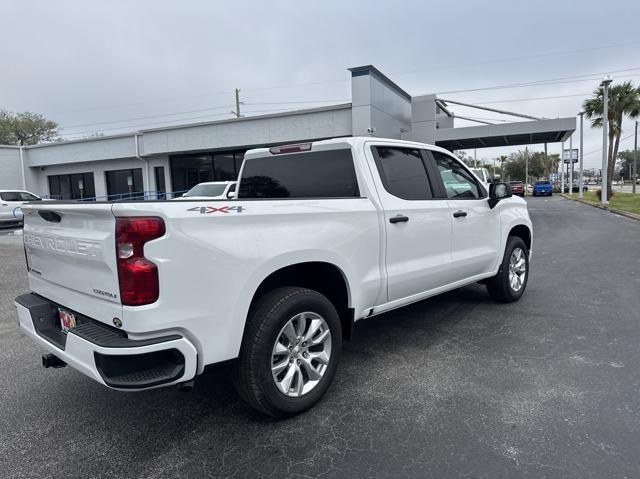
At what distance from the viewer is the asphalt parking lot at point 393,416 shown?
265 cm

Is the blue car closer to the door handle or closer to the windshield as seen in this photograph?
the windshield

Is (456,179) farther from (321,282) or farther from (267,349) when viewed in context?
→ (267,349)

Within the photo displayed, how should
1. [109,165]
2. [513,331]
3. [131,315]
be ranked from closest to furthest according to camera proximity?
[131,315] → [513,331] → [109,165]

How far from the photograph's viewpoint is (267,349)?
2891 millimetres

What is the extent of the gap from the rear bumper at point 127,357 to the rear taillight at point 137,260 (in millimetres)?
233

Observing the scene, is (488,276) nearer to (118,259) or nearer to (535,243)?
(118,259)

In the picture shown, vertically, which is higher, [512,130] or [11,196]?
[512,130]

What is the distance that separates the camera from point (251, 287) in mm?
2822

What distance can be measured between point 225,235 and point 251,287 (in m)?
0.37

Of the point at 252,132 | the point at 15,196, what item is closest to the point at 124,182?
the point at 15,196

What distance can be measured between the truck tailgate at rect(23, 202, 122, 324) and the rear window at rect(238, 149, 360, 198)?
6.32 feet

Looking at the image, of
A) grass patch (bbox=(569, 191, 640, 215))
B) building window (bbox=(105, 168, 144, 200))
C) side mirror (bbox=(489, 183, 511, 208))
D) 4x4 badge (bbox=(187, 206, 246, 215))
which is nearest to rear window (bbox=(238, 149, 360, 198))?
4x4 badge (bbox=(187, 206, 246, 215))

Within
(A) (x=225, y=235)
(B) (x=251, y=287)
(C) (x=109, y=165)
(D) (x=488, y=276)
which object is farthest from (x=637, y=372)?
(C) (x=109, y=165)

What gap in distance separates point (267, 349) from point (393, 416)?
102 cm
